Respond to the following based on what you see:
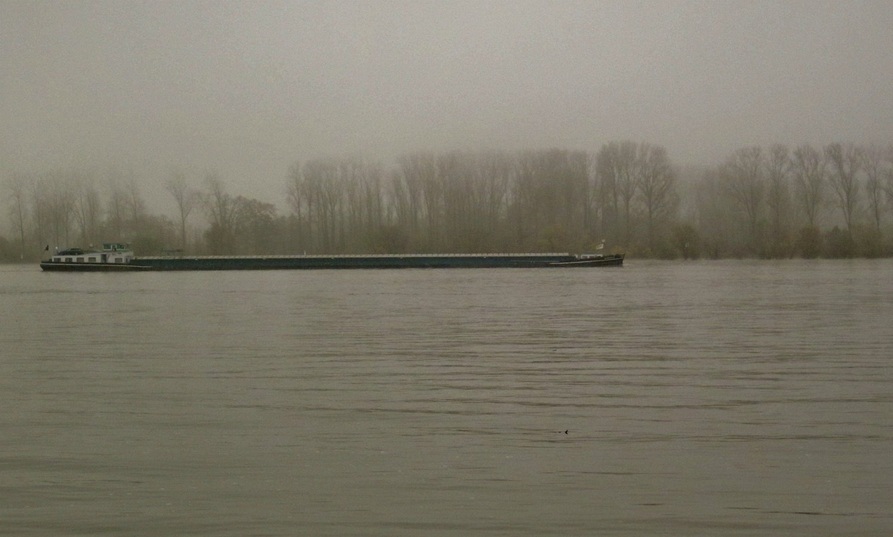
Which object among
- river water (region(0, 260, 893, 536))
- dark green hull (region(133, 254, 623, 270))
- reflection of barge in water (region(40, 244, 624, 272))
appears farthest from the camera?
reflection of barge in water (region(40, 244, 624, 272))

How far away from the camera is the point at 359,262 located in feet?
206

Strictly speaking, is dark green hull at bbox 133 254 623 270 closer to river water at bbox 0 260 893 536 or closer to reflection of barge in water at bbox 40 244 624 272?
reflection of barge in water at bbox 40 244 624 272

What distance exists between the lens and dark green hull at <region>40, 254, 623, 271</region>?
2387 inches

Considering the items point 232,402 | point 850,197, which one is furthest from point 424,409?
point 850,197

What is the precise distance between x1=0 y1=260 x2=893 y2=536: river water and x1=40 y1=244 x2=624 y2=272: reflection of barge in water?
45711mm

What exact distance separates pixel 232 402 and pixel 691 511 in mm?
4892

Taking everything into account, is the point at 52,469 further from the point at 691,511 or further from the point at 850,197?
the point at 850,197

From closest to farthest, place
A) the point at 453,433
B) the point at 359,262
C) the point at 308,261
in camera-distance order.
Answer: the point at 453,433 < the point at 359,262 < the point at 308,261

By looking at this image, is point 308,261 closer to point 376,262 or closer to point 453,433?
point 376,262

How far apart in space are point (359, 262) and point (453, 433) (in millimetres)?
56265

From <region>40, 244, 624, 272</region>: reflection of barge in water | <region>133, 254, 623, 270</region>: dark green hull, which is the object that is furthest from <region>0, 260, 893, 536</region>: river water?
<region>40, 244, 624, 272</region>: reflection of barge in water

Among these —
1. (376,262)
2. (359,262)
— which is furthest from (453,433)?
(359,262)

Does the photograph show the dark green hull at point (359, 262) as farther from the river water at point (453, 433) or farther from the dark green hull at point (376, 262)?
the river water at point (453, 433)

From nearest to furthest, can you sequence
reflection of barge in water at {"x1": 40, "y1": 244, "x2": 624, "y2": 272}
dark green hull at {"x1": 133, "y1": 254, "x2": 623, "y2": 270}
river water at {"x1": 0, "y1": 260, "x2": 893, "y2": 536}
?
river water at {"x1": 0, "y1": 260, "x2": 893, "y2": 536} → dark green hull at {"x1": 133, "y1": 254, "x2": 623, "y2": 270} → reflection of barge in water at {"x1": 40, "y1": 244, "x2": 624, "y2": 272}
